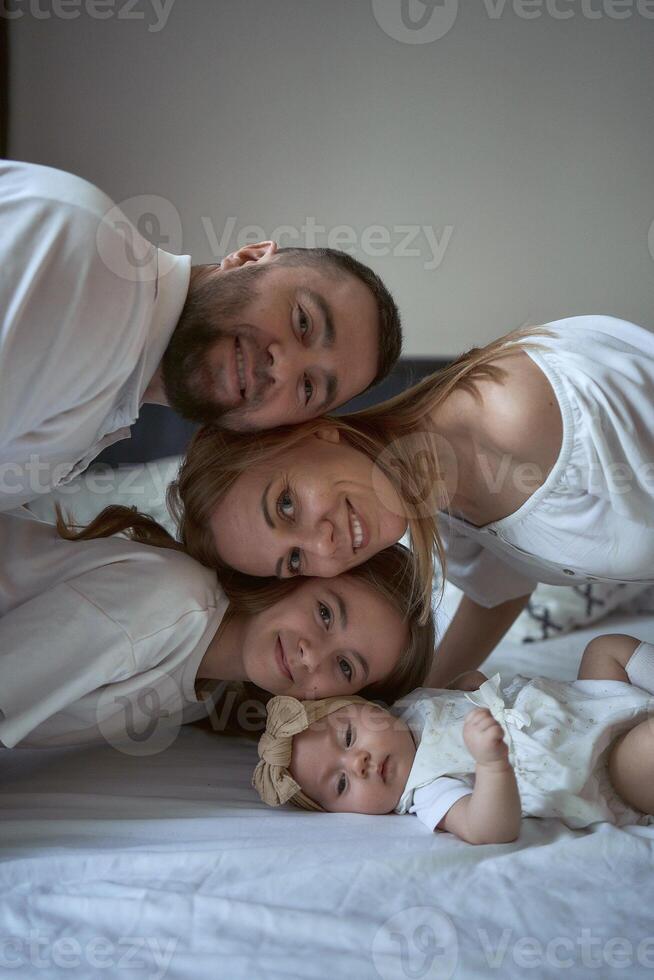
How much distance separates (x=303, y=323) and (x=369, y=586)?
0.41 meters

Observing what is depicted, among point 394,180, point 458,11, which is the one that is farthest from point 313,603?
point 458,11

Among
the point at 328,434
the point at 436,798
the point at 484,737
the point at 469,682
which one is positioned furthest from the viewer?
the point at 469,682

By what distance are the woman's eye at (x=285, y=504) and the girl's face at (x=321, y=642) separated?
131mm

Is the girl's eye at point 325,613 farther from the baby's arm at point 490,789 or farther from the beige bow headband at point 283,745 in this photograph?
the baby's arm at point 490,789

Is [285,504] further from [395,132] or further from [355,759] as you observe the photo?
[395,132]

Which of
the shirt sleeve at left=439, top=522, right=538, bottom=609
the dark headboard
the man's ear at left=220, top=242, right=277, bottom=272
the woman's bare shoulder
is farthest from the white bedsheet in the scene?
the dark headboard

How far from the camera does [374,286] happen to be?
1415 mm

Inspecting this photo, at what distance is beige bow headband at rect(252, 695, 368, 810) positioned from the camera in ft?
4.22

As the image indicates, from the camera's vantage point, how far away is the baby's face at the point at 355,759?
1.27 m

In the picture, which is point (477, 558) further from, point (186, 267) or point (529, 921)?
point (529, 921)

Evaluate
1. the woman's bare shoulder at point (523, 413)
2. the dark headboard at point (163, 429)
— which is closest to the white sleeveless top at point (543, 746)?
the woman's bare shoulder at point (523, 413)

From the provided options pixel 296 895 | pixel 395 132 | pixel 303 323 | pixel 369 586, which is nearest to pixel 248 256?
pixel 303 323

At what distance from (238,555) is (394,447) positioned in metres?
0.30

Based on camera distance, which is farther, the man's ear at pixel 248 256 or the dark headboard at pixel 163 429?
the dark headboard at pixel 163 429
